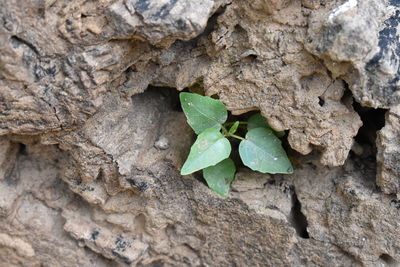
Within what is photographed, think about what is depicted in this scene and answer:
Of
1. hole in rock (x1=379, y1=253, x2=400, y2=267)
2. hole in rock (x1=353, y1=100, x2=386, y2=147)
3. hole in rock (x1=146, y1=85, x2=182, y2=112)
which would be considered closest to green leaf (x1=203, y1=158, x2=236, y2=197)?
hole in rock (x1=146, y1=85, x2=182, y2=112)

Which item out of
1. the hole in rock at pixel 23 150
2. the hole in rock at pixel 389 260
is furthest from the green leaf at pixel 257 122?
the hole in rock at pixel 23 150

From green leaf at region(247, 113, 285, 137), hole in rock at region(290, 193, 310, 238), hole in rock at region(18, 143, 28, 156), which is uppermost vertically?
green leaf at region(247, 113, 285, 137)

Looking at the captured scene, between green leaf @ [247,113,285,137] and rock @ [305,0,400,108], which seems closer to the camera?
rock @ [305,0,400,108]

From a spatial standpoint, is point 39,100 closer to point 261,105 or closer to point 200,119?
point 200,119

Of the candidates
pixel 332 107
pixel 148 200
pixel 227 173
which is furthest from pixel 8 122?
pixel 332 107

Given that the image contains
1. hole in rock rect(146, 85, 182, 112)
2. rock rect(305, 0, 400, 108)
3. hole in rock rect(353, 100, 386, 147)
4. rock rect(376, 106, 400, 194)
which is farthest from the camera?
hole in rock rect(146, 85, 182, 112)

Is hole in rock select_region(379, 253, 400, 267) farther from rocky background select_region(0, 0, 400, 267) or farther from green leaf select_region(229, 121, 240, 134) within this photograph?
green leaf select_region(229, 121, 240, 134)

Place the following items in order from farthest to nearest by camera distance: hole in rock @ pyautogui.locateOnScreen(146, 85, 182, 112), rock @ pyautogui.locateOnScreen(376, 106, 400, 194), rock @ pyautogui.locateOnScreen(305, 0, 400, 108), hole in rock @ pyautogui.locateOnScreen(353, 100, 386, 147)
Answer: hole in rock @ pyautogui.locateOnScreen(146, 85, 182, 112) → hole in rock @ pyautogui.locateOnScreen(353, 100, 386, 147) → rock @ pyautogui.locateOnScreen(376, 106, 400, 194) → rock @ pyautogui.locateOnScreen(305, 0, 400, 108)

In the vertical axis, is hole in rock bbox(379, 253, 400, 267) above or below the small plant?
below
